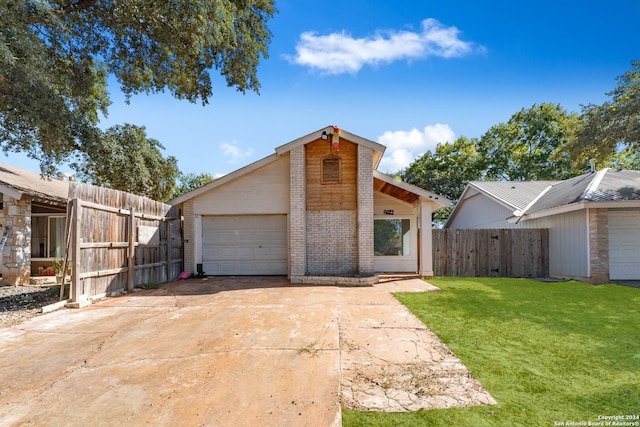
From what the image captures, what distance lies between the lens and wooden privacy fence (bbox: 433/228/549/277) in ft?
42.1

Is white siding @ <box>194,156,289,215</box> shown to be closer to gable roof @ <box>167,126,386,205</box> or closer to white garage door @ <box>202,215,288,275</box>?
gable roof @ <box>167,126,386,205</box>

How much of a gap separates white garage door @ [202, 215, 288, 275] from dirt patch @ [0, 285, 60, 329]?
4.66 meters

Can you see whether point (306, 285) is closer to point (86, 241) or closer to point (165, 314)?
point (165, 314)

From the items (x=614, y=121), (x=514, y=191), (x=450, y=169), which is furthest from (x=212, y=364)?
(x=450, y=169)

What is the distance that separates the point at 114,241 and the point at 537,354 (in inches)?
353

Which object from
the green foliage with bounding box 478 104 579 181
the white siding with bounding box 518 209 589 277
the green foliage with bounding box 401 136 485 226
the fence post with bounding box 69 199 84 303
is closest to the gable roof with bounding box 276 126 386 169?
the fence post with bounding box 69 199 84 303

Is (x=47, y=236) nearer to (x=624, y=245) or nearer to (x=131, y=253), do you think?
(x=131, y=253)

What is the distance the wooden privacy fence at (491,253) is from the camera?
505 inches

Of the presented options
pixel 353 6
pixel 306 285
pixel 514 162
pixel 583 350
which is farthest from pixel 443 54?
pixel 514 162

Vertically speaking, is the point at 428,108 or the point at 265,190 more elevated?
the point at 428,108

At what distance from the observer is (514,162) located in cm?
3027

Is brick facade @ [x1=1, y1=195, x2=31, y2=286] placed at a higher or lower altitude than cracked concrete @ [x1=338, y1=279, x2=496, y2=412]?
higher

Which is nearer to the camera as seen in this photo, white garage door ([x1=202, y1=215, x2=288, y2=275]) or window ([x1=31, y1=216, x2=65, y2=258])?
white garage door ([x1=202, y1=215, x2=288, y2=275])

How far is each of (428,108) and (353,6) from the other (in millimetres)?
5210
